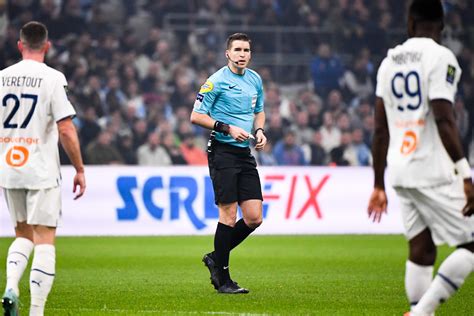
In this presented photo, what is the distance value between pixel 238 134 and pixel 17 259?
2.78 metres

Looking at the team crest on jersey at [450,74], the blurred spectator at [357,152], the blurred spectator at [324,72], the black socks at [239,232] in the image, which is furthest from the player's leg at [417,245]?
the blurred spectator at [324,72]

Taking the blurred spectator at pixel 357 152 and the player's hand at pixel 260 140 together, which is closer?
the player's hand at pixel 260 140

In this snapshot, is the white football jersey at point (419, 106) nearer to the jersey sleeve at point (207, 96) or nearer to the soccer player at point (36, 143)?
the soccer player at point (36, 143)

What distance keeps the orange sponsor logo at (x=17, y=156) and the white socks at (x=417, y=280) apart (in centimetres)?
266

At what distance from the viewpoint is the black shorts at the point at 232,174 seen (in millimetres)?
9703

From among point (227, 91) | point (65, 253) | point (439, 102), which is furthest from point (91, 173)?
point (439, 102)

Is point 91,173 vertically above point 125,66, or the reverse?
point 125,66

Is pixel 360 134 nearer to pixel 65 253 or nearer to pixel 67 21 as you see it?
pixel 67 21

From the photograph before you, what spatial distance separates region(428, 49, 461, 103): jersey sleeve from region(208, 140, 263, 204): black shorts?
3.64 meters

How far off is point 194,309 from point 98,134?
13.1 metres


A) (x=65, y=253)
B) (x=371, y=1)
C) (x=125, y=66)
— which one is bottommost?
(x=65, y=253)

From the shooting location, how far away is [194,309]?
325 inches

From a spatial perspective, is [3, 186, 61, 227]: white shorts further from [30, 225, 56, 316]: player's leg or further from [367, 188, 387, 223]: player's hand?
[367, 188, 387, 223]: player's hand

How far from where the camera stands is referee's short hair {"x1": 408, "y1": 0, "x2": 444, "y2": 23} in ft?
21.3
